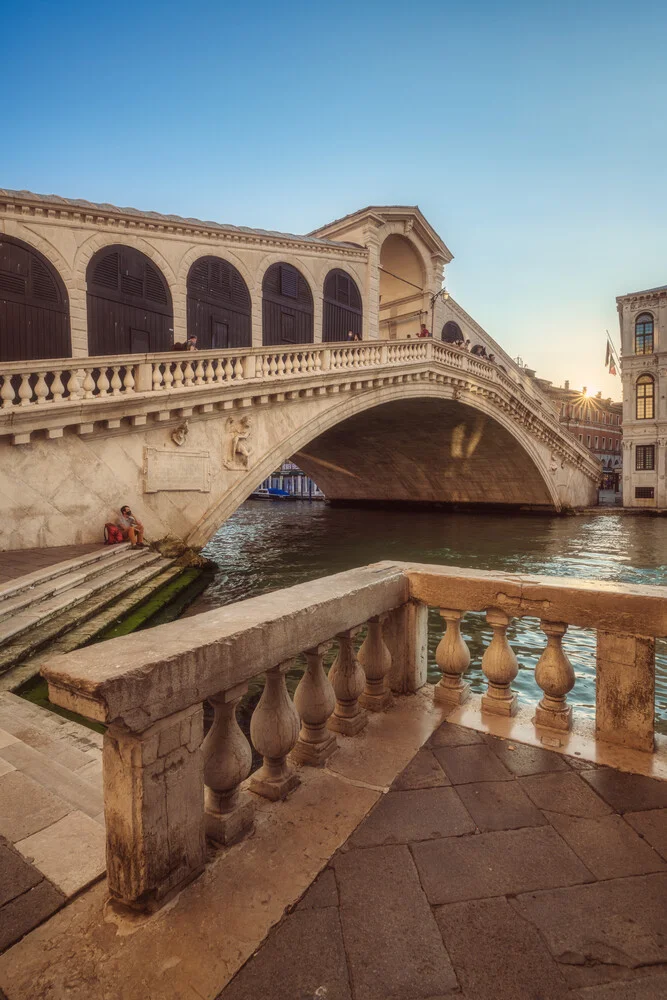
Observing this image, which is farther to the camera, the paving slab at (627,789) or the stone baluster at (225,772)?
the paving slab at (627,789)

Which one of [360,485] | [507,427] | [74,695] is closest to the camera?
[74,695]

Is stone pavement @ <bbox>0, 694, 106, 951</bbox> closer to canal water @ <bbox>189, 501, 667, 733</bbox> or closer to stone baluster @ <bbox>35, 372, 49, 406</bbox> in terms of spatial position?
canal water @ <bbox>189, 501, 667, 733</bbox>

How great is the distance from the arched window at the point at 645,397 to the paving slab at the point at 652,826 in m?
32.5

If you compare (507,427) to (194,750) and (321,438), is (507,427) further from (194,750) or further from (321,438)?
(194,750)

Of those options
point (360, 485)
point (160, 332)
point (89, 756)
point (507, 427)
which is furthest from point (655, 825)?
point (360, 485)

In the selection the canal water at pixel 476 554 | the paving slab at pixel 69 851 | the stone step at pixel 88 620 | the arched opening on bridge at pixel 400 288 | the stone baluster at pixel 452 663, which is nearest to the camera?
the paving slab at pixel 69 851

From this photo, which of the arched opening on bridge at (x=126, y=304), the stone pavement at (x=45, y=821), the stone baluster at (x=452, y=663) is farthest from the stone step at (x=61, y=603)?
the arched opening on bridge at (x=126, y=304)

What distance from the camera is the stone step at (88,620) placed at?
4688 mm

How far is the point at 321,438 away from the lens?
26500mm

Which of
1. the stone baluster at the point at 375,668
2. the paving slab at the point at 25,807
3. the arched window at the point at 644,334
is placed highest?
the arched window at the point at 644,334

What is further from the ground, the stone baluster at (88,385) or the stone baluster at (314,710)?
the stone baluster at (88,385)

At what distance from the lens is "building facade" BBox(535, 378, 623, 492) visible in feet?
153

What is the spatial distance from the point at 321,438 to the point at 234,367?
1452cm

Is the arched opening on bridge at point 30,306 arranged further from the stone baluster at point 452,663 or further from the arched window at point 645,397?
the arched window at point 645,397
